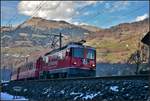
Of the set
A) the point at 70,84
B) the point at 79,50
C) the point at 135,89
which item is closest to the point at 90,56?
the point at 79,50

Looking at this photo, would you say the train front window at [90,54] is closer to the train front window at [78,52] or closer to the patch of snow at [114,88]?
the train front window at [78,52]

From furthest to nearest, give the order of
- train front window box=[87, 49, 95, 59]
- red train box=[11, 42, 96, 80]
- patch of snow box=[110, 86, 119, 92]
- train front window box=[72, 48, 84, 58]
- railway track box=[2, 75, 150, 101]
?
1. train front window box=[87, 49, 95, 59]
2. train front window box=[72, 48, 84, 58]
3. red train box=[11, 42, 96, 80]
4. patch of snow box=[110, 86, 119, 92]
5. railway track box=[2, 75, 150, 101]

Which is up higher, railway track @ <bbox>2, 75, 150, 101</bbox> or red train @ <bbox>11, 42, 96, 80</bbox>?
red train @ <bbox>11, 42, 96, 80</bbox>

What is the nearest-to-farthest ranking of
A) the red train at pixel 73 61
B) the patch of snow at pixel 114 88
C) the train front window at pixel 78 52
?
the patch of snow at pixel 114 88, the red train at pixel 73 61, the train front window at pixel 78 52

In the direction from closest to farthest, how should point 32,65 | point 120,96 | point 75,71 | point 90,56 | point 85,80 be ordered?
point 120,96 < point 85,80 < point 75,71 < point 90,56 < point 32,65

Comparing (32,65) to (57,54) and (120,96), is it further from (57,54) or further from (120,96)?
(120,96)

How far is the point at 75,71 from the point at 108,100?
17358 millimetres

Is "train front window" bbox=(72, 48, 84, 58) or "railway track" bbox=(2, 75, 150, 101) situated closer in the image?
"railway track" bbox=(2, 75, 150, 101)

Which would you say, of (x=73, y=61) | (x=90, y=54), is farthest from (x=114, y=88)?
(x=90, y=54)

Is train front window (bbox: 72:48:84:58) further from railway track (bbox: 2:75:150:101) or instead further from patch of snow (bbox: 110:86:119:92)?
patch of snow (bbox: 110:86:119:92)

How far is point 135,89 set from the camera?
57.6 feet

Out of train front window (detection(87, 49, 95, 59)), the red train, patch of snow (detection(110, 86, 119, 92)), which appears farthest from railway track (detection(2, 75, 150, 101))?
train front window (detection(87, 49, 95, 59))

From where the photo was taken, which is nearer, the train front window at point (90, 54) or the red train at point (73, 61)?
the red train at point (73, 61)

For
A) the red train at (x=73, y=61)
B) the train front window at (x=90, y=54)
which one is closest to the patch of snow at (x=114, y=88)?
the red train at (x=73, y=61)
